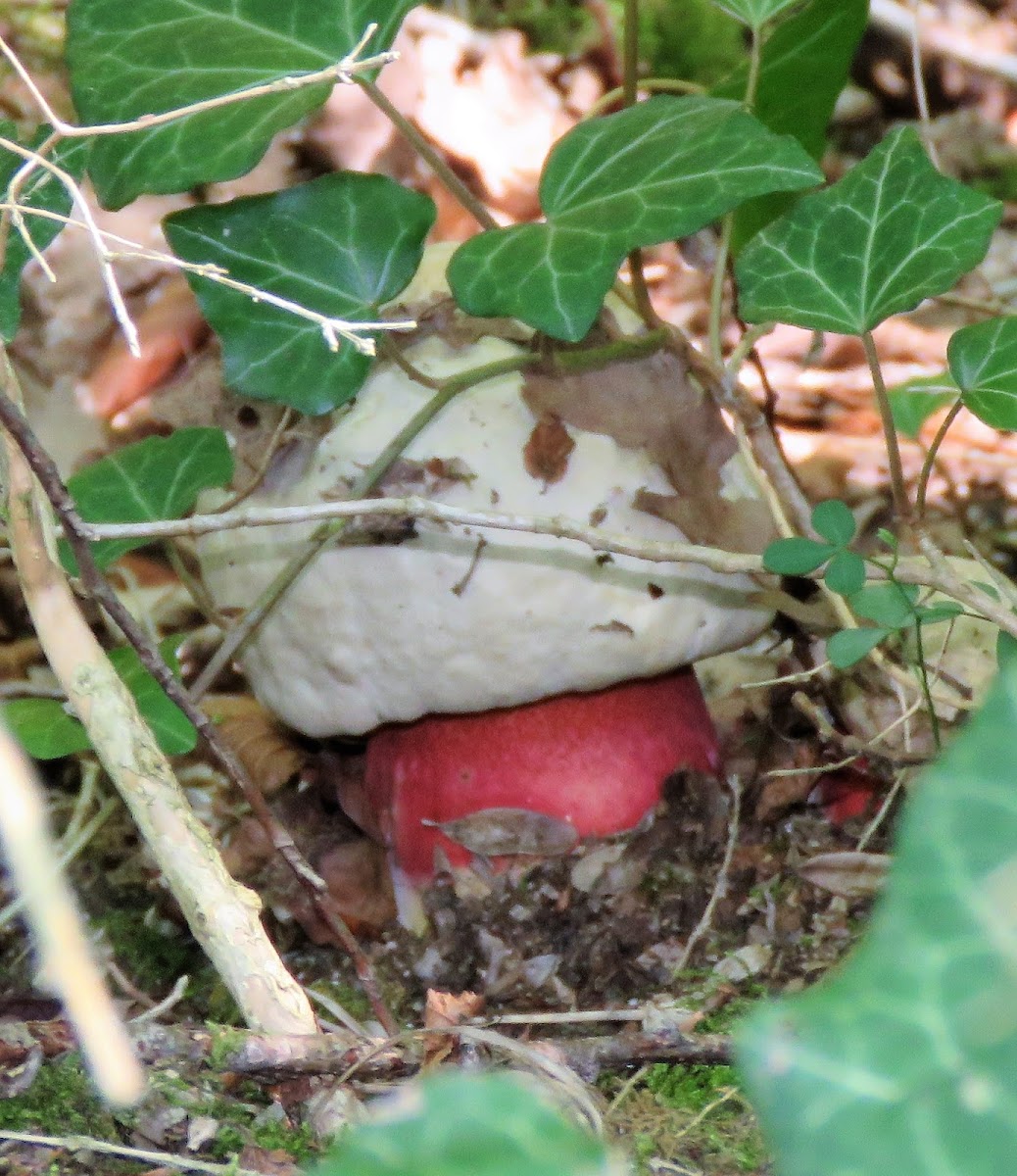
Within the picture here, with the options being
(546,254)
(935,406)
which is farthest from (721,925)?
(935,406)

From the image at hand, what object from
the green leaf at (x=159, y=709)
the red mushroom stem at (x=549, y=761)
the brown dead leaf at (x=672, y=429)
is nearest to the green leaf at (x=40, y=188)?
the green leaf at (x=159, y=709)

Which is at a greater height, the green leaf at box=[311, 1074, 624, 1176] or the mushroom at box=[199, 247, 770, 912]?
the green leaf at box=[311, 1074, 624, 1176]

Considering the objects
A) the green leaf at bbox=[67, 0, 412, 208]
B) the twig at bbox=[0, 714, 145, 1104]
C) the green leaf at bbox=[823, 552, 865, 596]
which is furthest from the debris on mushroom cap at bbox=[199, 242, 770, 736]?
the twig at bbox=[0, 714, 145, 1104]

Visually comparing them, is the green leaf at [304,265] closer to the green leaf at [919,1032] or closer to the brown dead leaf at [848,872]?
the brown dead leaf at [848,872]

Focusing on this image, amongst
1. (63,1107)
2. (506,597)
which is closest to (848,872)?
(506,597)

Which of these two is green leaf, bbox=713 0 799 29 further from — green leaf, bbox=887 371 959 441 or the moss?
the moss

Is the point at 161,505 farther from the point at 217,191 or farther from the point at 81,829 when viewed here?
the point at 217,191
